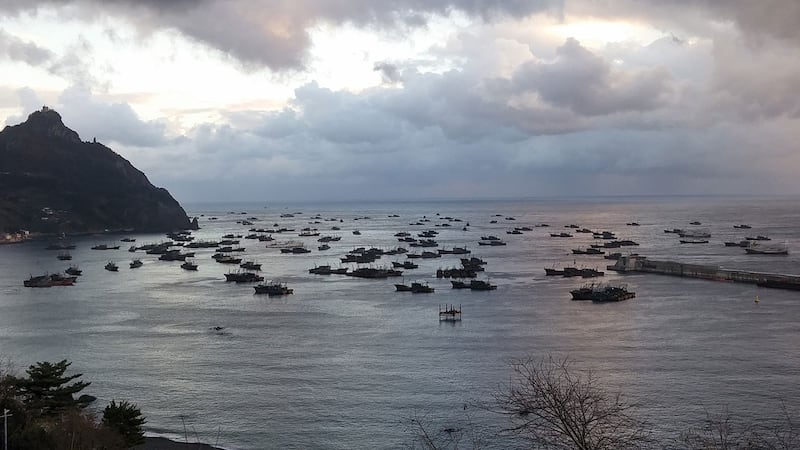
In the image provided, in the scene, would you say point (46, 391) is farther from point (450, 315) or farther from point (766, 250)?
point (766, 250)

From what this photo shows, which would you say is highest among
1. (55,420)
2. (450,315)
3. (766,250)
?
(766,250)

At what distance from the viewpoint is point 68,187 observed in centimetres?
14600

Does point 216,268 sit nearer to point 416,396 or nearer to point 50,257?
point 50,257

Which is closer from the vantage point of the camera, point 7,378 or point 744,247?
point 7,378

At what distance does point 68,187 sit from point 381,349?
129965 mm

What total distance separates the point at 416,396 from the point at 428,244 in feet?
228

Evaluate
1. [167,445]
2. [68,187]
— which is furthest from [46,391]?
[68,187]

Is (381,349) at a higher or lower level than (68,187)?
lower

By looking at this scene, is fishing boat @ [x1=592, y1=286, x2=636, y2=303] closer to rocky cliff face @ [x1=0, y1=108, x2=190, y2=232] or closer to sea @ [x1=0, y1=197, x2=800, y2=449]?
sea @ [x1=0, y1=197, x2=800, y2=449]

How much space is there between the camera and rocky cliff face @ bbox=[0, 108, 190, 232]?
438ft

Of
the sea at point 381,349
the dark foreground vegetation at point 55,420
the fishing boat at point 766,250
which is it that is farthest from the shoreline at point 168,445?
the fishing boat at point 766,250

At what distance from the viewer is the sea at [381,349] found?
25531 millimetres

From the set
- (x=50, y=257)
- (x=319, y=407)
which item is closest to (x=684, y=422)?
(x=319, y=407)

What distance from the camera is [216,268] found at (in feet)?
250
